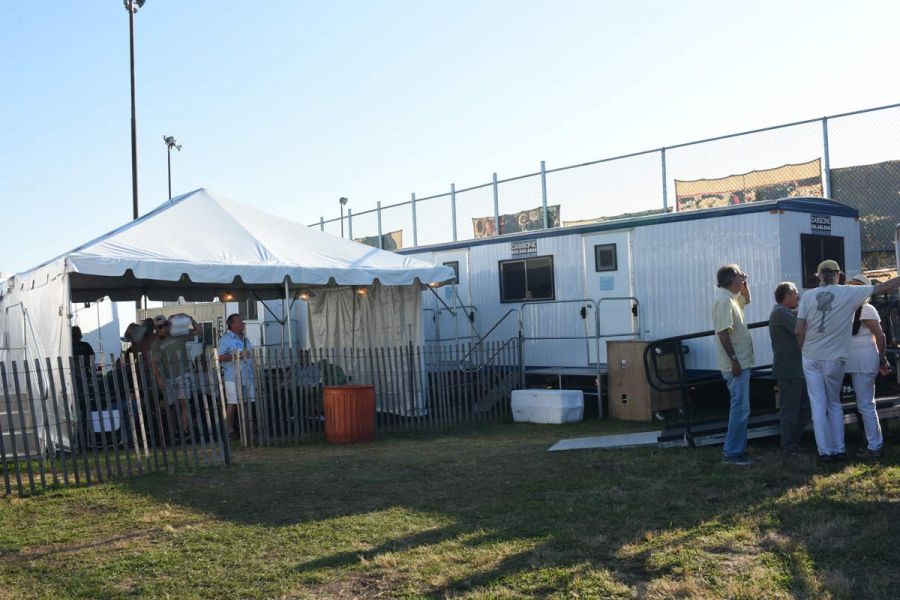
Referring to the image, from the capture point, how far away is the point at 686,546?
5.59m

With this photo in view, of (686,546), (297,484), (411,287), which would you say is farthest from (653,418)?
(686,546)

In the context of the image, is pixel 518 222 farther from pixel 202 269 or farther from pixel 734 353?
pixel 734 353

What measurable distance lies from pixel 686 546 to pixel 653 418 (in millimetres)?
7488

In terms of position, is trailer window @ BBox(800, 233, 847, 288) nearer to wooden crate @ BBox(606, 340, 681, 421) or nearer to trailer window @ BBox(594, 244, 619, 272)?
wooden crate @ BBox(606, 340, 681, 421)

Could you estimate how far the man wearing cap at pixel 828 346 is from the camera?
7.82 metres

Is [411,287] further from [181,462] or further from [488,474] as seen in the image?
[488,474]

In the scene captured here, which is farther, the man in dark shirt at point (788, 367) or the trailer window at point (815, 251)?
the trailer window at point (815, 251)

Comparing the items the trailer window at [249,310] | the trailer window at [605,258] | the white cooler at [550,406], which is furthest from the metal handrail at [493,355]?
the trailer window at [249,310]

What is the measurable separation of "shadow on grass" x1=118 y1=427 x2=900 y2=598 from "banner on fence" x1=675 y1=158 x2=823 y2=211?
6601 mm

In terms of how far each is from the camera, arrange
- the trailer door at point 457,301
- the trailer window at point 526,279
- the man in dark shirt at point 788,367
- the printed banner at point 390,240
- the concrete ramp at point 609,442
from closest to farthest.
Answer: the man in dark shirt at point 788,367, the concrete ramp at point 609,442, the trailer window at point 526,279, the trailer door at point 457,301, the printed banner at point 390,240

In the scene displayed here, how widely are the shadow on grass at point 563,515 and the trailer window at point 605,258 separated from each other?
5.29 metres

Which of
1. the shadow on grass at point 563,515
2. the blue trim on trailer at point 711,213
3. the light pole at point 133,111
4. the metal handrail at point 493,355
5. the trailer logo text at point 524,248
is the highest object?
the light pole at point 133,111

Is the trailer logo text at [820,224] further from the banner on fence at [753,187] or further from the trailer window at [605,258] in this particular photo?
the trailer window at [605,258]

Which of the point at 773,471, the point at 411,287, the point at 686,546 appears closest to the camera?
the point at 686,546
